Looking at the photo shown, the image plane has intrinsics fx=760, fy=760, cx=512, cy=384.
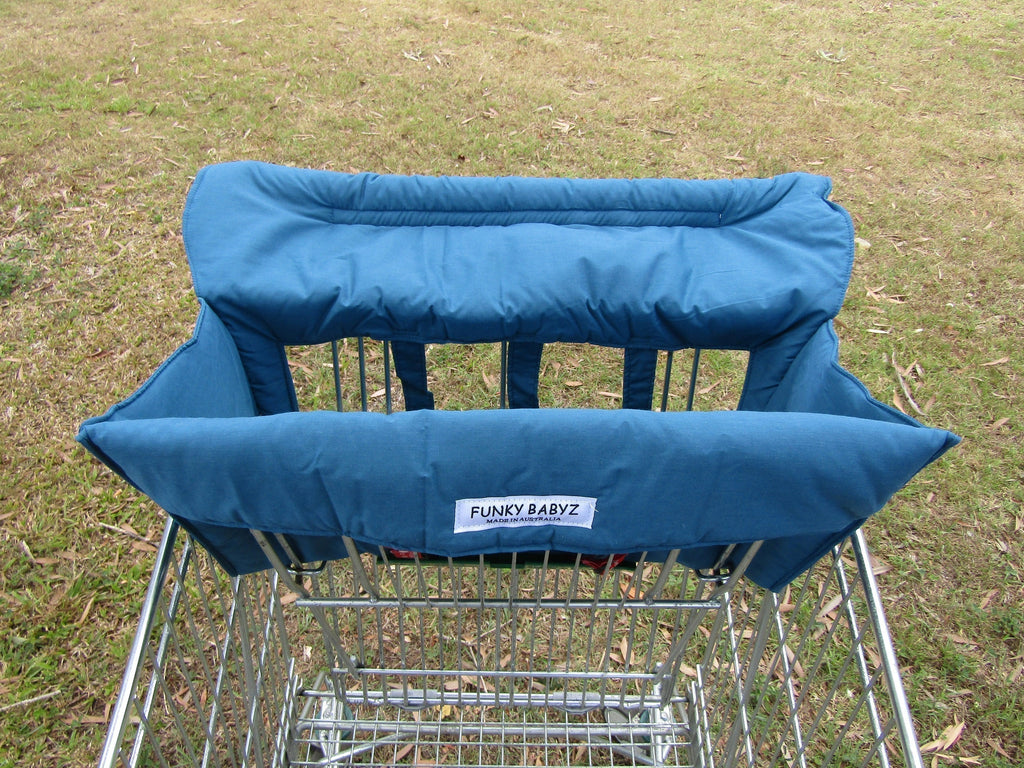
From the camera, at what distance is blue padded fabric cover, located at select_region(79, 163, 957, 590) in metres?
1.06

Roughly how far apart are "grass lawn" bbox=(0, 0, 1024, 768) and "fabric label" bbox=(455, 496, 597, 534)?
1.71 m

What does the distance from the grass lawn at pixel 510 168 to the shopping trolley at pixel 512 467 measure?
314 millimetres

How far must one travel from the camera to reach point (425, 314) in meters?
1.59

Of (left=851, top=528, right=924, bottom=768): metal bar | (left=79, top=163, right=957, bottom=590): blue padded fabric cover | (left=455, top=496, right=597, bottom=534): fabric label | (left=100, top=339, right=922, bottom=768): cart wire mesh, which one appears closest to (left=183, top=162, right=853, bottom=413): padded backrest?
(left=79, top=163, right=957, bottom=590): blue padded fabric cover

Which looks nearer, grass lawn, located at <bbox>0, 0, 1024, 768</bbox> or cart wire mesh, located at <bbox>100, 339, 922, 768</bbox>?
cart wire mesh, located at <bbox>100, 339, 922, 768</bbox>

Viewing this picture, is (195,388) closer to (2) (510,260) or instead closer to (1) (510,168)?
(2) (510,260)

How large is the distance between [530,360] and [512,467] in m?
0.69

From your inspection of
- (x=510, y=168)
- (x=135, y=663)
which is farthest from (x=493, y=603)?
(x=510, y=168)

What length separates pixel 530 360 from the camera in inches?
68.1

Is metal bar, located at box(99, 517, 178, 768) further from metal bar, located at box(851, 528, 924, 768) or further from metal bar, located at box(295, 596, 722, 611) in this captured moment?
metal bar, located at box(851, 528, 924, 768)

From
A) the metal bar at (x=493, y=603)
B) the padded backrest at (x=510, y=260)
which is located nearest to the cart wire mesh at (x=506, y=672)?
the metal bar at (x=493, y=603)

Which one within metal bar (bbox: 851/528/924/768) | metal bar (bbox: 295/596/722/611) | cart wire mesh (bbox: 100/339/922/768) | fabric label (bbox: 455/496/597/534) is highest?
fabric label (bbox: 455/496/597/534)

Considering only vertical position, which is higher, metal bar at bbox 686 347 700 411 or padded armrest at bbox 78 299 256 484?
padded armrest at bbox 78 299 256 484

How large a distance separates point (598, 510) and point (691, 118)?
417cm
